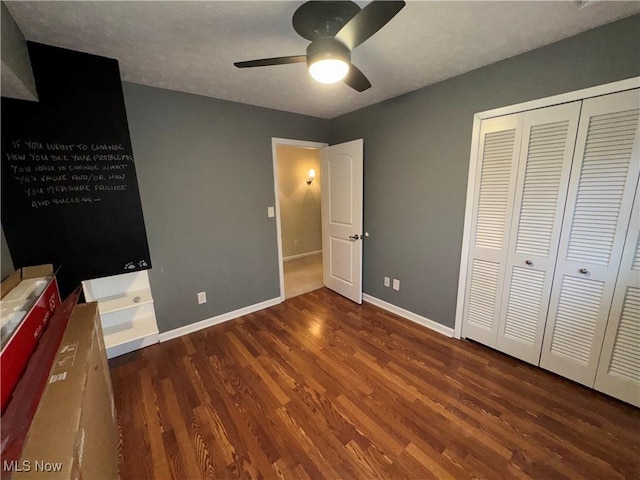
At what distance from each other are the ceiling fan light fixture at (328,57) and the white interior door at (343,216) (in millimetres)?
1510

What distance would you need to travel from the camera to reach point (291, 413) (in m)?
1.65

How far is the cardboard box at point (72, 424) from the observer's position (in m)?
0.64

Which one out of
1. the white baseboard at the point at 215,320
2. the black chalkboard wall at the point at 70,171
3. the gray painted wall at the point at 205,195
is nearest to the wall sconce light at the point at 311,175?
the gray painted wall at the point at 205,195

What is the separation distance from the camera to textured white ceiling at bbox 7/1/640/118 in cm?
126

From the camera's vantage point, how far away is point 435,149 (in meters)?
2.29

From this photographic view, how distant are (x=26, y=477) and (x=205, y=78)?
7.74 feet

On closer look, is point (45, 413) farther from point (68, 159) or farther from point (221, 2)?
point (221, 2)

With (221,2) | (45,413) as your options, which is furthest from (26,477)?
(221,2)

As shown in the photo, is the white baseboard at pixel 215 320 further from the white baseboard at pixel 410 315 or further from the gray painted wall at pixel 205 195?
the white baseboard at pixel 410 315

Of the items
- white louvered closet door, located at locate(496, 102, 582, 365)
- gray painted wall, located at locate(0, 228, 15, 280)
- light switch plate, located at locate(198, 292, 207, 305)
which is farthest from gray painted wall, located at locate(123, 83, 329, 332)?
white louvered closet door, located at locate(496, 102, 582, 365)

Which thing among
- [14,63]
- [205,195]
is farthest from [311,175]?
[14,63]

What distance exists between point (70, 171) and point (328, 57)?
1.84 metres

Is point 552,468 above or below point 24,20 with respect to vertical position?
below

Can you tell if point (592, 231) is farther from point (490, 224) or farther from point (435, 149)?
point (435, 149)
